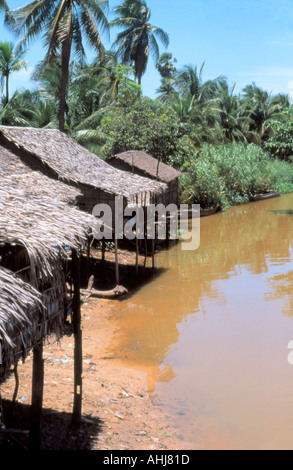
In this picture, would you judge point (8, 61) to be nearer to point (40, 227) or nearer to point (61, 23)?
point (61, 23)

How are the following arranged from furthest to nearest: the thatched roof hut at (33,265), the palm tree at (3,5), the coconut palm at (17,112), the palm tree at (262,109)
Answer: the palm tree at (262,109) → the coconut palm at (17,112) → the palm tree at (3,5) → the thatched roof hut at (33,265)

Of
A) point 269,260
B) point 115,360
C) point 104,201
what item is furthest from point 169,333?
point 269,260

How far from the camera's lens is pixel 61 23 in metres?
21.5

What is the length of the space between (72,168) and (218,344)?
6877mm

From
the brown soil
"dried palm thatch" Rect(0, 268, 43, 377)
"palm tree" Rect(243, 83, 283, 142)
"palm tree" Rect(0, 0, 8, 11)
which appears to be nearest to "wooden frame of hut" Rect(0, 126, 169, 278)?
the brown soil

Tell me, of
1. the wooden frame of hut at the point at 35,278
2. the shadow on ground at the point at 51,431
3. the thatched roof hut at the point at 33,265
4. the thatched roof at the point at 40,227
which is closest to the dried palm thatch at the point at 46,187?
the thatched roof at the point at 40,227

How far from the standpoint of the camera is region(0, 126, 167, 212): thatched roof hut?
1324 centimetres

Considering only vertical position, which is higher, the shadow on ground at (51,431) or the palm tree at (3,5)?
the palm tree at (3,5)

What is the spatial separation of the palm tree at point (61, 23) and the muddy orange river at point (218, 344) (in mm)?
10773

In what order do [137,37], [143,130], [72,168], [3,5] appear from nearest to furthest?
[72,168]
[3,5]
[143,130]
[137,37]

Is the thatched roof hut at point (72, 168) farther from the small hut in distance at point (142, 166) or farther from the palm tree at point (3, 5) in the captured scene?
the palm tree at point (3, 5)

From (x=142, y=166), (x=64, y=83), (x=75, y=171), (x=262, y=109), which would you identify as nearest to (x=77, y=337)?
(x=75, y=171)

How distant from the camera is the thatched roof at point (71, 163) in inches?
522

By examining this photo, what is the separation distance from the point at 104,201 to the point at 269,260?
7.54 metres
